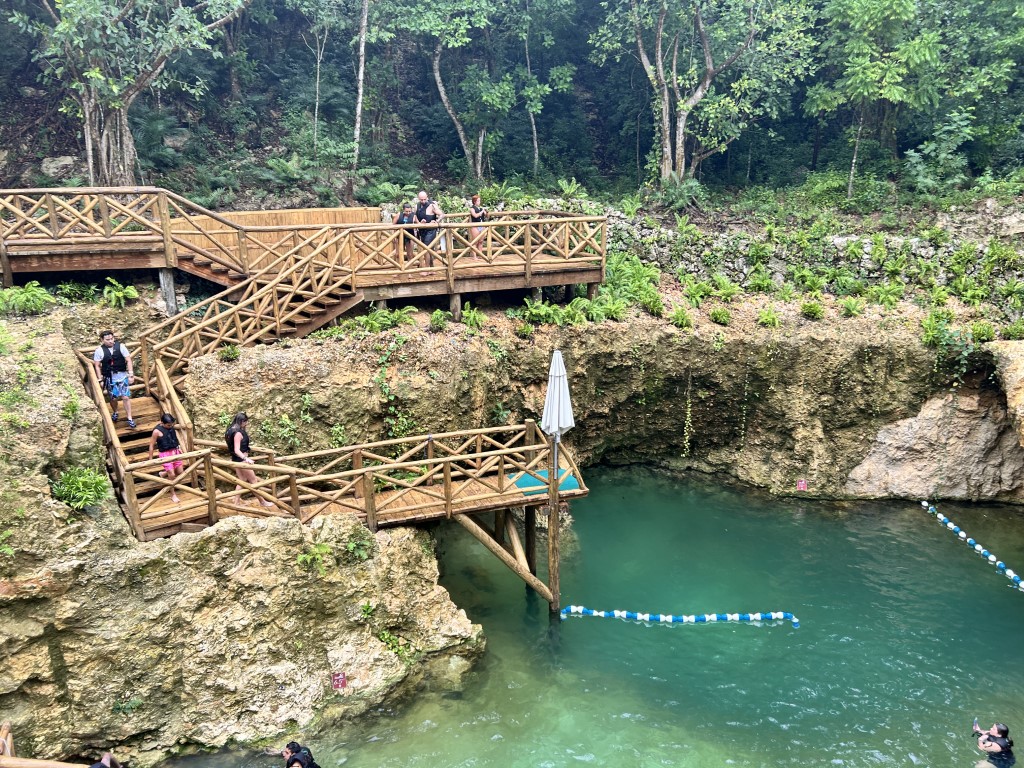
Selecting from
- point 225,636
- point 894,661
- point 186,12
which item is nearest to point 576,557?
point 894,661

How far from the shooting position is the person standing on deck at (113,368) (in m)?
11.7

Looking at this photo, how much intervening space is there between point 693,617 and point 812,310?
8508 mm

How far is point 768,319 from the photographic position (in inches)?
664

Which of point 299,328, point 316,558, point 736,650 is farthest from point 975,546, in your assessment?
point 299,328

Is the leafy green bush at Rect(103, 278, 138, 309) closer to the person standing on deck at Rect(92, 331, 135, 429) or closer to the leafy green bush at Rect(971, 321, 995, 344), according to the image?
the person standing on deck at Rect(92, 331, 135, 429)

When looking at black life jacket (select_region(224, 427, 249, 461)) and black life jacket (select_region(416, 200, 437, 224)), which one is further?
black life jacket (select_region(416, 200, 437, 224))

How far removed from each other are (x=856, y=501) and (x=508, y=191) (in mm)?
13605

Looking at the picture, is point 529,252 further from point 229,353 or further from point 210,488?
point 210,488

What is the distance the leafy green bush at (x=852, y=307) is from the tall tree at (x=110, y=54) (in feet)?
57.2

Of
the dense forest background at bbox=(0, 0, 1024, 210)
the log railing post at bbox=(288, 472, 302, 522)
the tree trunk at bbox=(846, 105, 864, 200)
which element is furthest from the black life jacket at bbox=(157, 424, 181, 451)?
the tree trunk at bbox=(846, 105, 864, 200)

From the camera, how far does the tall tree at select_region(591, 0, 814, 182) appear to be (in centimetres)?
2170

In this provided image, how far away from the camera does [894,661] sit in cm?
1195

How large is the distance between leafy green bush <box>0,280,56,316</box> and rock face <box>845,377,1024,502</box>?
18869 mm

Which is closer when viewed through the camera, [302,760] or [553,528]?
[302,760]
